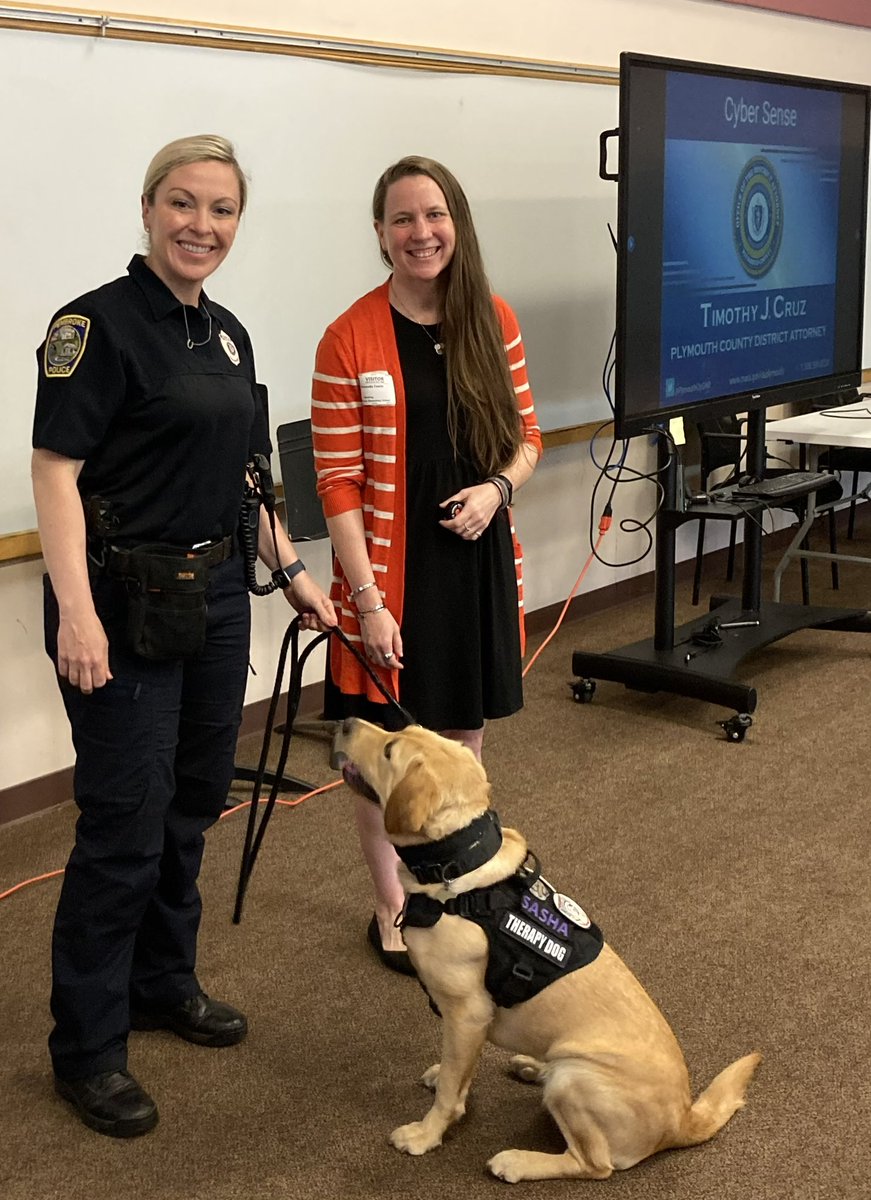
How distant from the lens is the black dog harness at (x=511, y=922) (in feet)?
6.42

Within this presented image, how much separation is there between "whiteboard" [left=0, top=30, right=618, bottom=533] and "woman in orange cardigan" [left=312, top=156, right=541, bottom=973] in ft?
3.50

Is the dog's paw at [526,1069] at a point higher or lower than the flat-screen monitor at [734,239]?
lower

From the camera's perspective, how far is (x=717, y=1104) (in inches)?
81.2

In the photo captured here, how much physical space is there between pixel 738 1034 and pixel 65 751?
193cm

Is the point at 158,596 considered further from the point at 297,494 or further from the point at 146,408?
the point at 297,494

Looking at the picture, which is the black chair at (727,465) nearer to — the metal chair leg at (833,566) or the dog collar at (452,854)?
the metal chair leg at (833,566)

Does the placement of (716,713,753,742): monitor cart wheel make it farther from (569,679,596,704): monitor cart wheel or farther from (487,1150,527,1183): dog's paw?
(487,1150,527,1183): dog's paw

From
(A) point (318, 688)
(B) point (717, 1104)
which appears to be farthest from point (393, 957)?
(A) point (318, 688)

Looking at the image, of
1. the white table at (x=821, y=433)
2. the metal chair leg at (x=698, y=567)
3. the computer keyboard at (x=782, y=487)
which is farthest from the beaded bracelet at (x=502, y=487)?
the metal chair leg at (x=698, y=567)

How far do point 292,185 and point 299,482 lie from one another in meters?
0.86

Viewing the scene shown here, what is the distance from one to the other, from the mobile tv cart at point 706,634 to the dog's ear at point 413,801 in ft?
6.90

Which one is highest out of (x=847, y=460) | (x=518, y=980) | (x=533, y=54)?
(x=533, y=54)

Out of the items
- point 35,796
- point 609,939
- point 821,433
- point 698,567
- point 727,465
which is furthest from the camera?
point 698,567

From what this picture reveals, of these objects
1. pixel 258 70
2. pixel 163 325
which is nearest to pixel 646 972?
pixel 163 325
